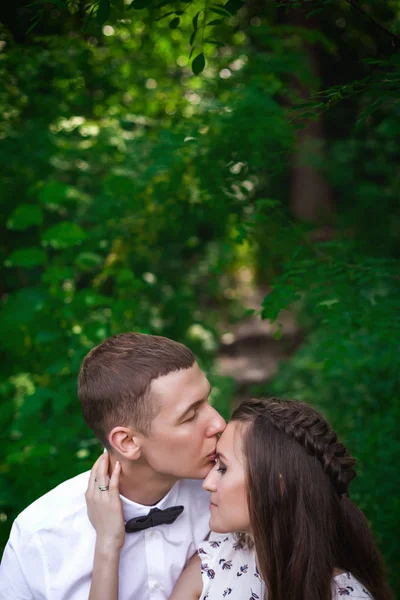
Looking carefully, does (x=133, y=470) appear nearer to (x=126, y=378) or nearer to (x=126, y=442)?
(x=126, y=442)

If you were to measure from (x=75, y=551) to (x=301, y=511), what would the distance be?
0.75 meters

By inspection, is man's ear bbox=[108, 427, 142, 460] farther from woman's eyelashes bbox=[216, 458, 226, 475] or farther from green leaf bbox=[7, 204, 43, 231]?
green leaf bbox=[7, 204, 43, 231]

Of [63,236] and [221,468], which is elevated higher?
[221,468]

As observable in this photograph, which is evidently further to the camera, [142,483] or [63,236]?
[63,236]

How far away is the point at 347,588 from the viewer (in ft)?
5.27

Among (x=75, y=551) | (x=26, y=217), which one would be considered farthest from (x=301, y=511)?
(x=26, y=217)

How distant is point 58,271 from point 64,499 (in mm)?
1586

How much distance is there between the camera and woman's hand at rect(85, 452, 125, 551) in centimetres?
170

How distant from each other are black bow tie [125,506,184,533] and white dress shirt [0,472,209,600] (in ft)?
0.16

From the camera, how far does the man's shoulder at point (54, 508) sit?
5.81ft

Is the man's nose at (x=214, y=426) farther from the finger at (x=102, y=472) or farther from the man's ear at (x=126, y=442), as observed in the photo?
the finger at (x=102, y=472)

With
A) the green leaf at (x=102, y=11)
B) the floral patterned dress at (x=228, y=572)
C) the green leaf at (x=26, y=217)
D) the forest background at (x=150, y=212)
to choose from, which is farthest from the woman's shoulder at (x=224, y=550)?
the green leaf at (x=26, y=217)

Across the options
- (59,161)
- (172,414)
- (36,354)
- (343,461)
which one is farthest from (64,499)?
(59,161)

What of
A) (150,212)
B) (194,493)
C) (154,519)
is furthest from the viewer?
(150,212)
